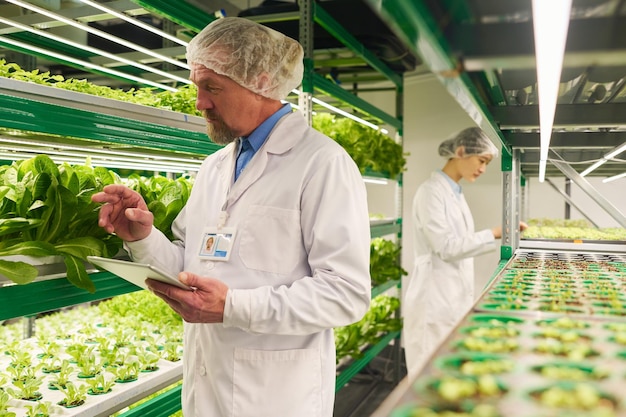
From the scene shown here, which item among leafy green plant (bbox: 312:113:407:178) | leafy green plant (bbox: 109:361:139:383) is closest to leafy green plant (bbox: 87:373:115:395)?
leafy green plant (bbox: 109:361:139:383)

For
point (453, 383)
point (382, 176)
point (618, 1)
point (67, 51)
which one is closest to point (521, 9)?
point (618, 1)

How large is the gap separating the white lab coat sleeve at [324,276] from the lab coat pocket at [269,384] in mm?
138

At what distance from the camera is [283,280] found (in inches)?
74.8

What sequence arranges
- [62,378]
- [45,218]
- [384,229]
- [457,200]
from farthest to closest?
[384,229] < [457,200] < [62,378] < [45,218]

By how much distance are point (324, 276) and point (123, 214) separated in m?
0.74

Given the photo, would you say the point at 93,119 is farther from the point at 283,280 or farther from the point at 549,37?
the point at 549,37

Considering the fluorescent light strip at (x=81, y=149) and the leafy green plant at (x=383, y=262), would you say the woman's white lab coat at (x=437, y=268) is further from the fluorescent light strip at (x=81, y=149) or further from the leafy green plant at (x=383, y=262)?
the fluorescent light strip at (x=81, y=149)

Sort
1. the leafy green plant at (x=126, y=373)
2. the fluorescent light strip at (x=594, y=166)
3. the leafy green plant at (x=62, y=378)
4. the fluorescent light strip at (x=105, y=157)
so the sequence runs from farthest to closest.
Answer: the fluorescent light strip at (x=594, y=166)
the fluorescent light strip at (x=105, y=157)
the leafy green plant at (x=126, y=373)
the leafy green plant at (x=62, y=378)

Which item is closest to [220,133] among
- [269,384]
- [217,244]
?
[217,244]

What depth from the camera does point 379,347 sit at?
508 cm

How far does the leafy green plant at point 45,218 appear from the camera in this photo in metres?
1.66

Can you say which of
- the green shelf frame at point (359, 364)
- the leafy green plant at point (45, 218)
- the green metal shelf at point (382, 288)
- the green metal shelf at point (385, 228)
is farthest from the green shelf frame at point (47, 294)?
the green metal shelf at point (382, 288)

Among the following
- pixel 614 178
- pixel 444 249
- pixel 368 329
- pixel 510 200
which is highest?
pixel 614 178

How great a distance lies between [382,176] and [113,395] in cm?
343
